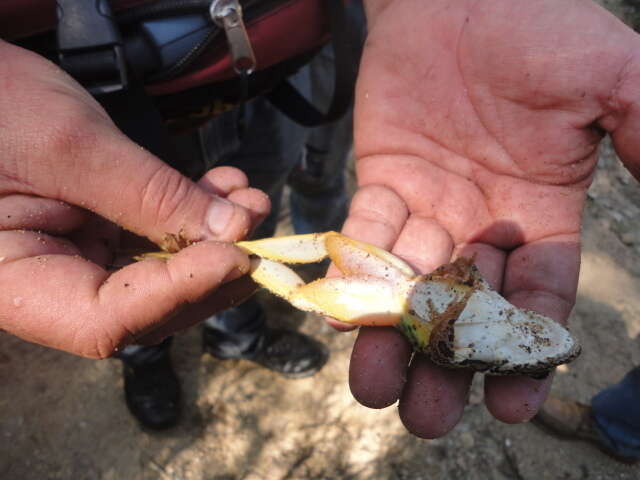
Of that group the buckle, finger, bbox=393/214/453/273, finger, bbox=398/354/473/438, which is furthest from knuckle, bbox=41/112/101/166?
finger, bbox=398/354/473/438

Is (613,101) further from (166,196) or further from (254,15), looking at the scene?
(166,196)

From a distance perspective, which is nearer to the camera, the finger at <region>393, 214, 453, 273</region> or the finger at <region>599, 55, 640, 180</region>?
the finger at <region>599, 55, 640, 180</region>

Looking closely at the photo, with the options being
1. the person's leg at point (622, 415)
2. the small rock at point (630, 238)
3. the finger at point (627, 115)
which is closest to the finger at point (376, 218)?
the finger at point (627, 115)

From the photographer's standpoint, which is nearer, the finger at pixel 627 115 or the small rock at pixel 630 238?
the finger at pixel 627 115

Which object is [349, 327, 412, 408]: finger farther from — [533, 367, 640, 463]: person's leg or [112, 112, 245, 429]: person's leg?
[533, 367, 640, 463]: person's leg

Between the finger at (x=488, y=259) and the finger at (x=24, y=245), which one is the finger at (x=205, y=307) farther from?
the finger at (x=488, y=259)

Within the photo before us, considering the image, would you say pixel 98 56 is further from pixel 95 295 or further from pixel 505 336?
pixel 505 336
